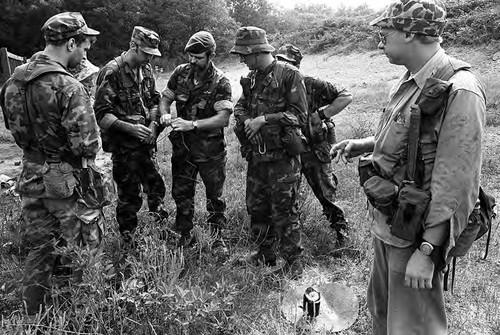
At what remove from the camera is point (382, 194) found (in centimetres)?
198

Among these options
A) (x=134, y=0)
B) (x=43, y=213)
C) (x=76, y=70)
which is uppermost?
(x=76, y=70)

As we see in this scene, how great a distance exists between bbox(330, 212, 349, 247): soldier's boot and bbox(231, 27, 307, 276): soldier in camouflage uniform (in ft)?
1.67

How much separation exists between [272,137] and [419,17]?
172 centimetres

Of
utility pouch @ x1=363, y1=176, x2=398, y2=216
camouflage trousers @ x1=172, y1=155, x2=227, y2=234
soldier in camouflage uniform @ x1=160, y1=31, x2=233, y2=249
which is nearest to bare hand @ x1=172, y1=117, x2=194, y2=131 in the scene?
soldier in camouflage uniform @ x1=160, y1=31, x2=233, y2=249

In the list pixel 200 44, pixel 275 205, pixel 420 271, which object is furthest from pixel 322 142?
pixel 420 271

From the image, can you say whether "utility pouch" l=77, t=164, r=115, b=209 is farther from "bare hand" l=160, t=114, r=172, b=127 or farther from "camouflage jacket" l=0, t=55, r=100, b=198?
"bare hand" l=160, t=114, r=172, b=127

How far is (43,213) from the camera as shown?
2.91 m

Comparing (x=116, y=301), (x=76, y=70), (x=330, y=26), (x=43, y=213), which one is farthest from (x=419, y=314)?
(x=330, y=26)

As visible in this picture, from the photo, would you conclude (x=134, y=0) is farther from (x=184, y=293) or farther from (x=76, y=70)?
(x=184, y=293)

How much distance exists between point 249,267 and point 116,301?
1.21 metres

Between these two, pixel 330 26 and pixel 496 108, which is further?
pixel 330 26

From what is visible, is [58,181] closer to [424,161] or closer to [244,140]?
[244,140]

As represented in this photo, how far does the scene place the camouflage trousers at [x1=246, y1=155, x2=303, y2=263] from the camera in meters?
3.58

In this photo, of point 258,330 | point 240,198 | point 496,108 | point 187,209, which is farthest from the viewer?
point 496,108
